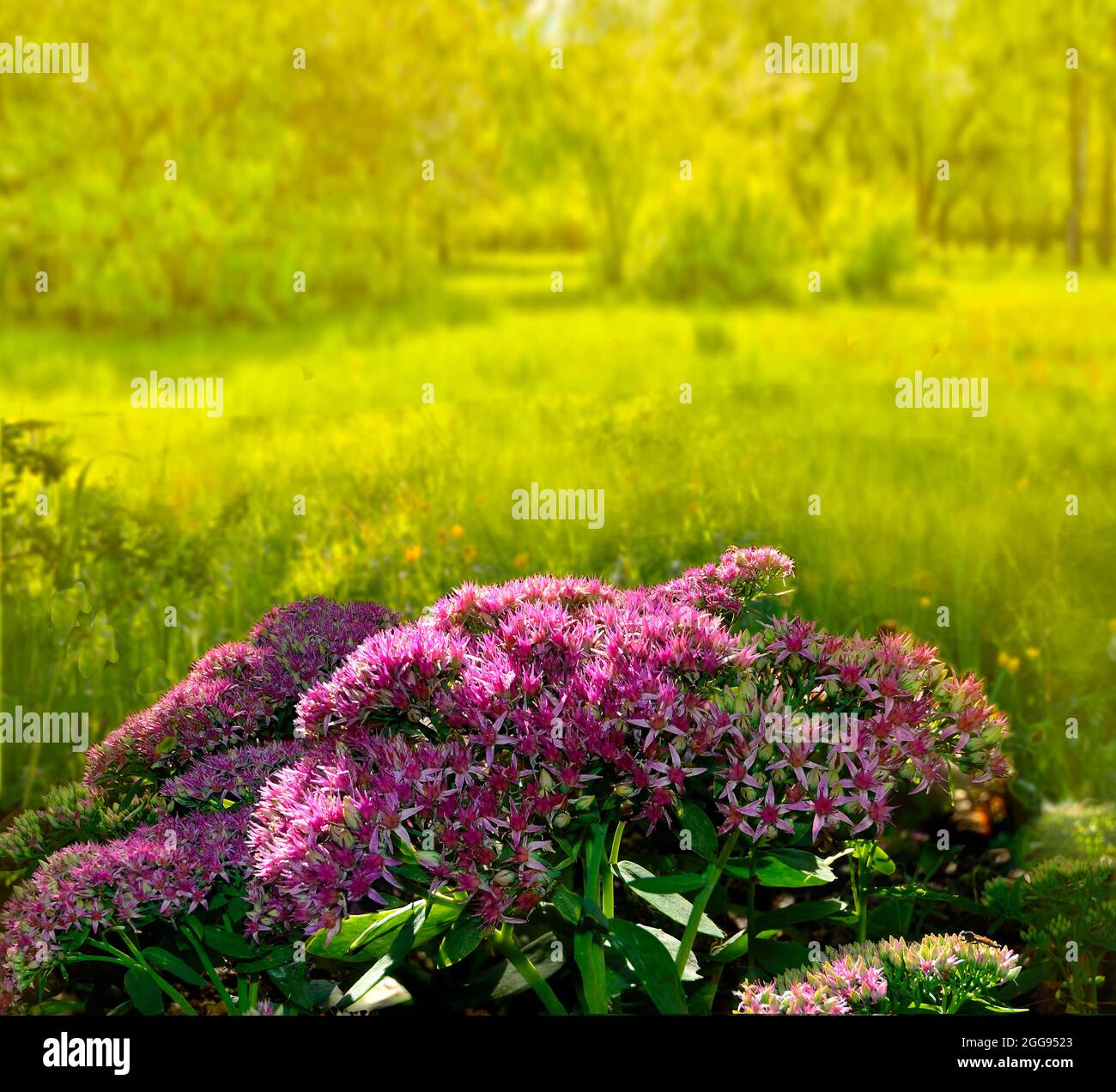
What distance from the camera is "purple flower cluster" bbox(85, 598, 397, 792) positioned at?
8.58ft

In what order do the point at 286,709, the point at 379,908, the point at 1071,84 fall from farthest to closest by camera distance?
1. the point at 1071,84
2. the point at 286,709
3. the point at 379,908

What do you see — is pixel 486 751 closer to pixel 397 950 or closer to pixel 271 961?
pixel 397 950

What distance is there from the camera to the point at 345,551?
4.51m

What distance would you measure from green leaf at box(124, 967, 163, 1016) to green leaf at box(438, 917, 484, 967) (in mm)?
547

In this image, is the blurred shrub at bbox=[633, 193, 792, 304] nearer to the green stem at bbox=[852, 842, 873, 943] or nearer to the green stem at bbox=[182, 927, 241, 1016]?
the green stem at bbox=[852, 842, 873, 943]

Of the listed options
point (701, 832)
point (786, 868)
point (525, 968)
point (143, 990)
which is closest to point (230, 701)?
point (143, 990)

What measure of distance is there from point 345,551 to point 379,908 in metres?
2.43

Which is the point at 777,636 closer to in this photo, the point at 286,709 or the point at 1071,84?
the point at 286,709

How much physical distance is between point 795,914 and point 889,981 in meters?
0.28

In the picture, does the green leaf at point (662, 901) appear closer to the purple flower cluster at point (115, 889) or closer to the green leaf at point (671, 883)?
the green leaf at point (671, 883)

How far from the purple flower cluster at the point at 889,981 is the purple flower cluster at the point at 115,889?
1.00 m

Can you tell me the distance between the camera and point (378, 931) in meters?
1.98

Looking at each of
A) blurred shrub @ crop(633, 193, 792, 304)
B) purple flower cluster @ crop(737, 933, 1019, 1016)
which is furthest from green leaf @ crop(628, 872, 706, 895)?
blurred shrub @ crop(633, 193, 792, 304)
